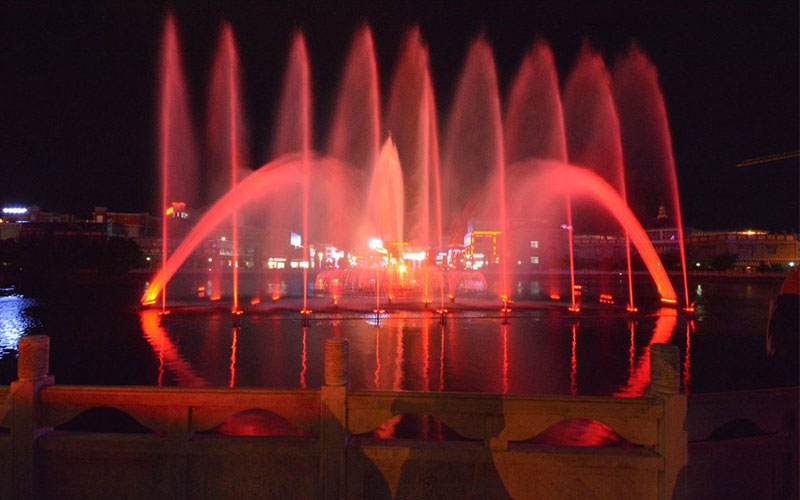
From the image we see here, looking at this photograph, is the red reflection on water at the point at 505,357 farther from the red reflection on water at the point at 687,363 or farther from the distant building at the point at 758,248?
the distant building at the point at 758,248

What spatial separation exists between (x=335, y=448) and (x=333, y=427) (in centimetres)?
23

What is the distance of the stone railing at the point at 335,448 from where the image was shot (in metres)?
4.95

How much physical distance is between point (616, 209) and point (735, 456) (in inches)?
905

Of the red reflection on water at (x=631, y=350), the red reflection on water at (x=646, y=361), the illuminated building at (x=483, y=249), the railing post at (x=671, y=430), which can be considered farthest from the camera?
the illuminated building at (x=483, y=249)

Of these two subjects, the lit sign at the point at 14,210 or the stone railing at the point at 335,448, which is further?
the lit sign at the point at 14,210

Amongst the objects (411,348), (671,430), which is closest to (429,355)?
(411,348)

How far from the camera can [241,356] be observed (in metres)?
12.7

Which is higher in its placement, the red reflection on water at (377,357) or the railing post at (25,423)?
the railing post at (25,423)

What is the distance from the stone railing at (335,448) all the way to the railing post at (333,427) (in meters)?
0.01

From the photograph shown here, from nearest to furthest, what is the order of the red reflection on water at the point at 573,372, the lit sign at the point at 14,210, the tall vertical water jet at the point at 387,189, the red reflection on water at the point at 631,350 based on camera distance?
the red reflection on water at the point at 573,372 < the red reflection on water at the point at 631,350 < the tall vertical water jet at the point at 387,189 < the lit sign at the point at 14,210

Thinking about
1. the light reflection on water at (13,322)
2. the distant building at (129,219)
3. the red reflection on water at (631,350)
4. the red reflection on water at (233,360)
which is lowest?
the red reflection on water at (631,350)

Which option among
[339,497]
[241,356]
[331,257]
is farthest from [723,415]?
[331,257]

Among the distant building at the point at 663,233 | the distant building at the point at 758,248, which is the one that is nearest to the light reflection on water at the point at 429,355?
the distant building at the point at 758,248

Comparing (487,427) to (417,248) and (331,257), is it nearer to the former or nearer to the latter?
(417,248)
